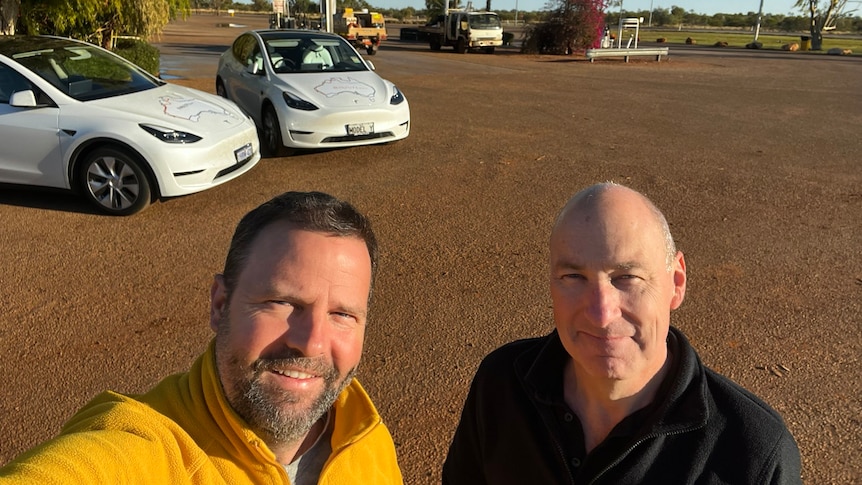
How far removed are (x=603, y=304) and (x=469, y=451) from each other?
0.71 meters

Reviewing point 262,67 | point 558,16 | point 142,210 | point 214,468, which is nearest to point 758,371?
point 214,468

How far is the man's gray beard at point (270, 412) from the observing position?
1.49 metres

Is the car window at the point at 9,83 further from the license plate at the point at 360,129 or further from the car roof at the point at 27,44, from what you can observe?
the license plate at the point at 360,129

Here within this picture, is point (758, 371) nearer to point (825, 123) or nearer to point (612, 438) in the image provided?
point (612, 438)

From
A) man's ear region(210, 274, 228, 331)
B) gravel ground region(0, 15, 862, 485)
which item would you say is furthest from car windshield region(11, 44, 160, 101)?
man's ear region(210, 274, 228, 331)

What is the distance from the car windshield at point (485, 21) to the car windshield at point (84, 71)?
24323 mm

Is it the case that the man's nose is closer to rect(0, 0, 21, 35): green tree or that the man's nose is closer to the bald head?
the bald head

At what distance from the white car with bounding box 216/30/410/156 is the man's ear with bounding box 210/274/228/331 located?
6355mm

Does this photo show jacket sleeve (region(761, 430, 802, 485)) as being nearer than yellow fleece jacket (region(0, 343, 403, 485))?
No

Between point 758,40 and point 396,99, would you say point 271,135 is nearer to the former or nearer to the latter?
point 396,99

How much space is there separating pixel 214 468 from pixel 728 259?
182 inches

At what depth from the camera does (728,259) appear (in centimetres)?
504

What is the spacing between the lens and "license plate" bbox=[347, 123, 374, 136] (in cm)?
788

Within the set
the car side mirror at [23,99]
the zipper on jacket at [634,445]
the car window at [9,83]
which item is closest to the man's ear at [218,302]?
the zipper on jacket at [634,445]
